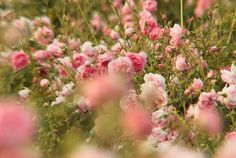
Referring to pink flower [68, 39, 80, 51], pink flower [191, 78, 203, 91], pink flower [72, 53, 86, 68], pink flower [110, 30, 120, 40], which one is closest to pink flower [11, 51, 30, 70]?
pink flower [72, 53, 86, 68]

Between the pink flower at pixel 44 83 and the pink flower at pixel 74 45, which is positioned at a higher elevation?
the pink flower at pixel 74 45

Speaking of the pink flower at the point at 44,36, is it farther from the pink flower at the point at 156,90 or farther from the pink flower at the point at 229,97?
the pink flower at the point at 229,97

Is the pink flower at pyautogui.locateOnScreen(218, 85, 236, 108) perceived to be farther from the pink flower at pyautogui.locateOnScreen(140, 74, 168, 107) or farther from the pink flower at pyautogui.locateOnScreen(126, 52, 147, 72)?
the pink flower at pyautogui.locateOnScreen(126, 52, 147, 72)

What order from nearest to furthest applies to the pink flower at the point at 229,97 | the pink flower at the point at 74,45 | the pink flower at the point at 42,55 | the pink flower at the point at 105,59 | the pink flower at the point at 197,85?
1. the pink flower at the point at 229,97
2. the pink flower at the point at 197,85
3. the pink flower at the point at 105,59
4. the pink flower at the point at 42,55
5. the pink flower at the point at 74,45

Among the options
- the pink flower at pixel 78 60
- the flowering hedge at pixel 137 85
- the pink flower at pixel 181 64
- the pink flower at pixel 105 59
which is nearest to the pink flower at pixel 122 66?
the flowering hedge at pixel 137 85

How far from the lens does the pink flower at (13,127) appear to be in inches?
32.8

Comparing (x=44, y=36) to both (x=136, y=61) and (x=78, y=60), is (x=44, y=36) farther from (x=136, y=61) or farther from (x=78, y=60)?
(x=136, y=61)

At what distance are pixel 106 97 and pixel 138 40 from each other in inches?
81.0

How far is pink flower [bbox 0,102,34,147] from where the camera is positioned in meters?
0.83

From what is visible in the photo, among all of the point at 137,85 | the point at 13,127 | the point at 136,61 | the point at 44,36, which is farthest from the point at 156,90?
the point at 13,127

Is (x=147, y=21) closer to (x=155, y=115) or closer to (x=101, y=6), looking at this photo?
(x=155, y=115)

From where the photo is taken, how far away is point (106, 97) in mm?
1031

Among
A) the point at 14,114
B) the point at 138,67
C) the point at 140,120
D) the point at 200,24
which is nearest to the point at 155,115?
the point at 138,67

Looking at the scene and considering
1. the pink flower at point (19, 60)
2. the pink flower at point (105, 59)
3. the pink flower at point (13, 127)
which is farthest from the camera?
the pink flower at point (19, 60)
